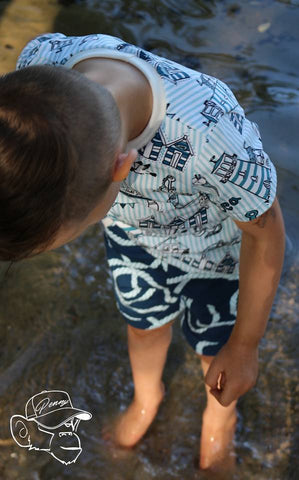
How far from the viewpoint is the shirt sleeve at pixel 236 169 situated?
1.16 meters

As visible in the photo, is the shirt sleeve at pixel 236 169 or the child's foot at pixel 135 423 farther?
the child's foot at pixel 135 423

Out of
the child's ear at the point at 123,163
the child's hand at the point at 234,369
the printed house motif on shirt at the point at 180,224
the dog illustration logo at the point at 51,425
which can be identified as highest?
the child's ear at the point at 123,163

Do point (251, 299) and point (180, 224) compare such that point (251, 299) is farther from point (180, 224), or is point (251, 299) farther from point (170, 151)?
point (170, 151)

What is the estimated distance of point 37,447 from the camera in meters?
1.87

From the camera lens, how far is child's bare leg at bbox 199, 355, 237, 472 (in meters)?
1.83

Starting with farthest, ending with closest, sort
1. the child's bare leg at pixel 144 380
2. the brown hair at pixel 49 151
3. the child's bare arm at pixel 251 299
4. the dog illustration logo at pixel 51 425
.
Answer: the dog illustration logo at pixel 51 425 → the child's bare leg at pixel 144 380 → the child's bare arm at pixel 251 299 → the brown hair at pixel 49 151

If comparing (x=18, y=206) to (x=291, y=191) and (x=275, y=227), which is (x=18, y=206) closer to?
(x=275, y=227)

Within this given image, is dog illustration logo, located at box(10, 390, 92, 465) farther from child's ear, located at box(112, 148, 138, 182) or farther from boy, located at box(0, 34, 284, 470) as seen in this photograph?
child's ear, located at box(112, 148, 138, 182)

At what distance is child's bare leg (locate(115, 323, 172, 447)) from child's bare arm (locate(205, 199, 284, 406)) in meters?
0.33

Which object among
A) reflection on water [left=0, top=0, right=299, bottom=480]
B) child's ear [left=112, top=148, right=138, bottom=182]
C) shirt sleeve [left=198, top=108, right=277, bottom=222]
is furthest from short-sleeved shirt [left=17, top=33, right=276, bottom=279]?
reflection on water [left=0, top=0, right=299, bottom=480]

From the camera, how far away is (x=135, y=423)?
6.28 feet

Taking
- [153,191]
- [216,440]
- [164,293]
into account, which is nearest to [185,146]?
[153,191]

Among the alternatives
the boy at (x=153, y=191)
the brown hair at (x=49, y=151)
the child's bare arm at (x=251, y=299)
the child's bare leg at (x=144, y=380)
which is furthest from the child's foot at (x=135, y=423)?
the brown hair at (x=49, y=151)

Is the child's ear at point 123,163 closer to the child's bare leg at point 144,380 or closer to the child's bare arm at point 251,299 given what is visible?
the child's bare arm at point 251,299
